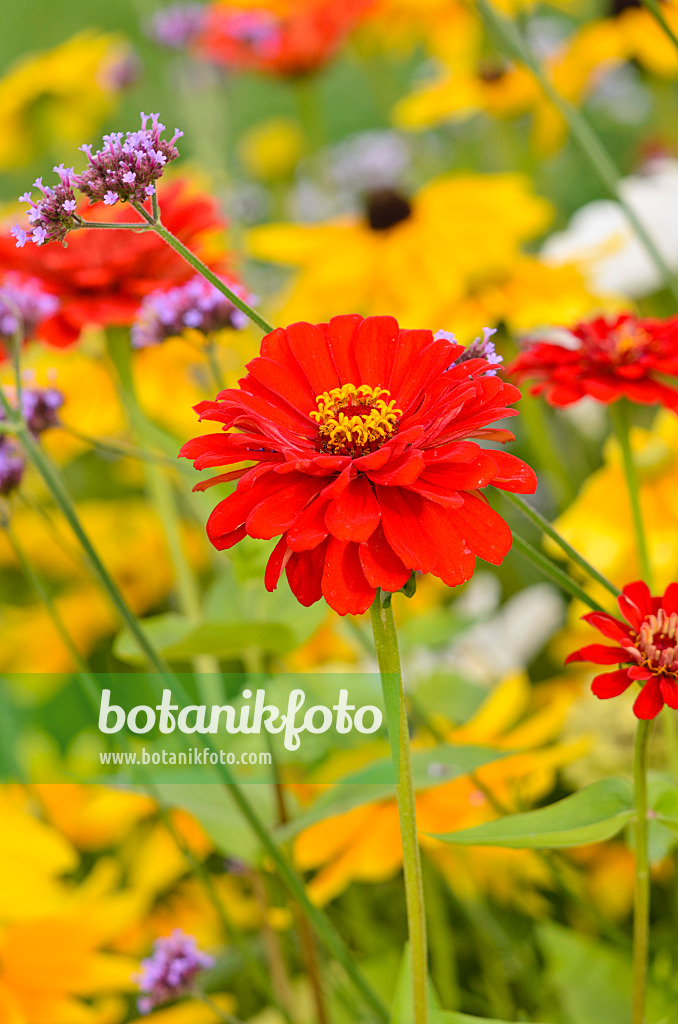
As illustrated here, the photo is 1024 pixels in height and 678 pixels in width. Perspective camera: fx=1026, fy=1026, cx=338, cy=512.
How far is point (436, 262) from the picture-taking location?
0.58 metres

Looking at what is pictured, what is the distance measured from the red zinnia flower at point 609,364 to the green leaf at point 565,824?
103 mm

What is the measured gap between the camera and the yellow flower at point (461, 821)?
0.39 m

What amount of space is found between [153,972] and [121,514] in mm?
469

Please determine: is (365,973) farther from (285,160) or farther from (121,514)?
(285,160)

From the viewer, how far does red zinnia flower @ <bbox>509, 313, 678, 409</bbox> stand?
0.29 meters

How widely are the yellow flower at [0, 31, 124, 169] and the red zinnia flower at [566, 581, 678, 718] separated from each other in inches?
28.8

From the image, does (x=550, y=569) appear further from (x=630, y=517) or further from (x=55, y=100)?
(x=55, y=100)

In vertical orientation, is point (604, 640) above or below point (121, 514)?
below

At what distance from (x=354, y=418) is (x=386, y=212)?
1.32ft

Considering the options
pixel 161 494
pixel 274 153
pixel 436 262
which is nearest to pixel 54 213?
pixel 161 494

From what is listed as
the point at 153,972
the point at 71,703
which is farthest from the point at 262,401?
the point at 71,703

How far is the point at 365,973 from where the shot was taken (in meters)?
0.40

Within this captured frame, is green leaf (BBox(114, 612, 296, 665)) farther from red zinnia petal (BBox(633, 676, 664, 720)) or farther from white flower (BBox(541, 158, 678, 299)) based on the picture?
white flower (BBox(541, 158, 678, 299))

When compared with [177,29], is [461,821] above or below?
below
